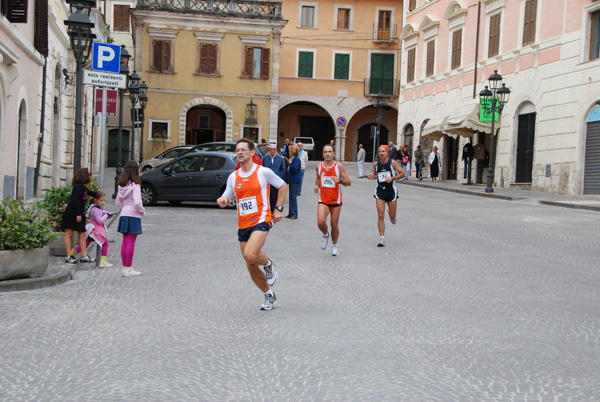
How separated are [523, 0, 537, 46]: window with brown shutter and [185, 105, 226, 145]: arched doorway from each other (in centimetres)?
2287

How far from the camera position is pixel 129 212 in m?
9.77

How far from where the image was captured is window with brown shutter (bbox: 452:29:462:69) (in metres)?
35.8

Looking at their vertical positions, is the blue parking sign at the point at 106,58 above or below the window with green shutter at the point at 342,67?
below

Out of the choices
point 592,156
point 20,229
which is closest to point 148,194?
point 20,229

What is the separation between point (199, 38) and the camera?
148 ft

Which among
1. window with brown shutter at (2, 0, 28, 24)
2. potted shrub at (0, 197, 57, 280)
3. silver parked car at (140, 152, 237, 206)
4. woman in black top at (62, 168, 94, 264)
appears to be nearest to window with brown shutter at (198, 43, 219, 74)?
silver parked car at (140, 152, 237, 206)

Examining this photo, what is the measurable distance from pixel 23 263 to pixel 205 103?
37.6m

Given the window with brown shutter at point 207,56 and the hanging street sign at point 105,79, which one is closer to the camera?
the hanging street sign at point 105,79

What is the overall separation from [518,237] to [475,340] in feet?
27.2

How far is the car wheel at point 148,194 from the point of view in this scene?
20.2 metres

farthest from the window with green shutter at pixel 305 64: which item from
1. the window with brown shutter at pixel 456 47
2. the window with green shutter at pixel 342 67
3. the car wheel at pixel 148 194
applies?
the car wheel at pixel 148 194

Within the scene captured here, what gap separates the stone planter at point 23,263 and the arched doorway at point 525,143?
23565mm

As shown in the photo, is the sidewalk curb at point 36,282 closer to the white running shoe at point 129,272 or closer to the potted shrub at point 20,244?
the potted shrub at point 20,244

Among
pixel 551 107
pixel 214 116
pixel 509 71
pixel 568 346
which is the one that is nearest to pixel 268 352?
pixel 568 346
